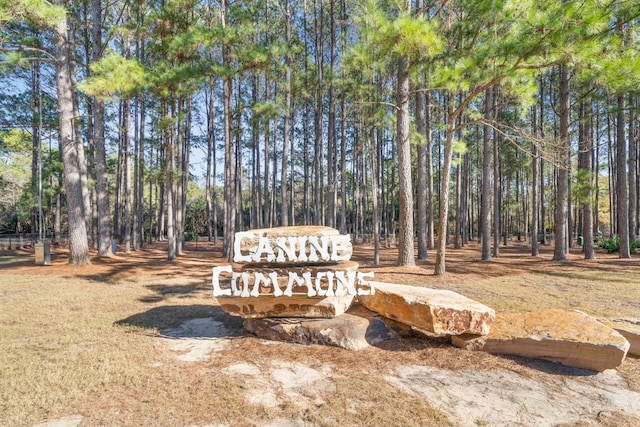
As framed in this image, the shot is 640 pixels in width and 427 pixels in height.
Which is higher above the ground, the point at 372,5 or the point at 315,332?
the point at 372,5

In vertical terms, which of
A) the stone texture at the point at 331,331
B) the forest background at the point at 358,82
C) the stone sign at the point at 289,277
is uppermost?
the forest background at the point at 358,82

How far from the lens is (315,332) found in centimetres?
425

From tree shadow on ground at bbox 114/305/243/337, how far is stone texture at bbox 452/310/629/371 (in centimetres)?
354

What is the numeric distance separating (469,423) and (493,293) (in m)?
5.33

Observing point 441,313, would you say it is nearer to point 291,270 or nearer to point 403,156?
point 291,270

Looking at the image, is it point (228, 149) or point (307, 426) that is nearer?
point (307, 426)

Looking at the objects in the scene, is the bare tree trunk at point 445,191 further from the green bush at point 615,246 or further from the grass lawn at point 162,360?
the green bush at point 615,246

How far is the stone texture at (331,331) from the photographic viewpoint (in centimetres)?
412

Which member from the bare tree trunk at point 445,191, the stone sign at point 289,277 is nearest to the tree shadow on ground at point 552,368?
the stone sign at point 289,277

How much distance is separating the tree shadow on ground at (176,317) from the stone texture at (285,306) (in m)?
0.51

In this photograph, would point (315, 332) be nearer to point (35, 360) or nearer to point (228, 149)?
point (35, 360)

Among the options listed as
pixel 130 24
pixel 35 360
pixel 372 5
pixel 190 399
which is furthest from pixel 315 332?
pixel 130 24

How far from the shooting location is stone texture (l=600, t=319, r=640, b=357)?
373 centimetres

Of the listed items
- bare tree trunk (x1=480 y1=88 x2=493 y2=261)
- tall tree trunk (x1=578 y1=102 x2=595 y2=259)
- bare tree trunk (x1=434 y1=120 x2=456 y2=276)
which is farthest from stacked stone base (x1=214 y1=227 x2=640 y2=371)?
tall tree trunk (x1=578 y1=102 x2=595 y2=259)
